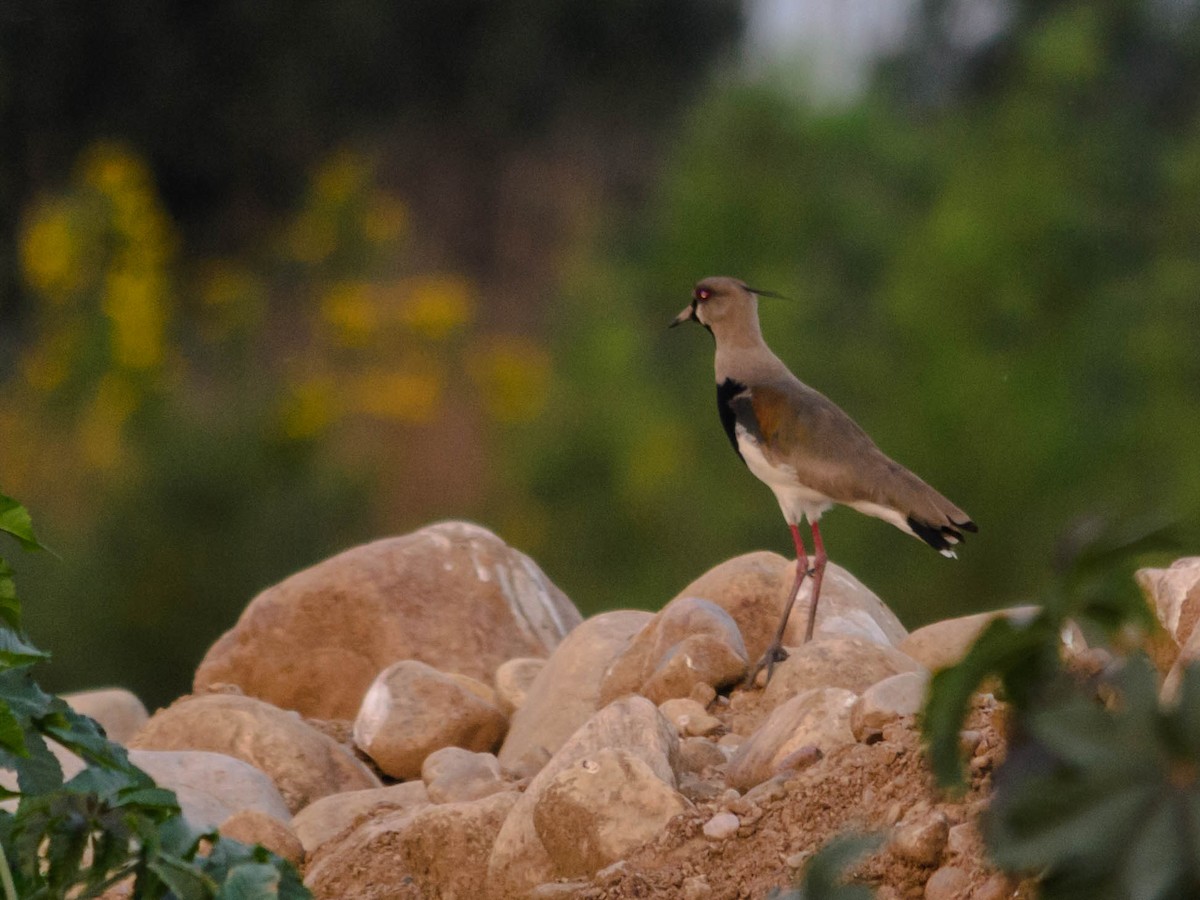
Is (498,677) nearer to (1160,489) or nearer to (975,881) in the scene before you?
(975,881)

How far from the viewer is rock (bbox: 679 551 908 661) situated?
5.10 meters

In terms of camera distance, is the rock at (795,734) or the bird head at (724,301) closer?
the rock at (795,734)

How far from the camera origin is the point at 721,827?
3.20 metres

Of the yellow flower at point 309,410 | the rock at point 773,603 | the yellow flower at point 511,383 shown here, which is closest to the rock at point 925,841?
the rock at point 773,603

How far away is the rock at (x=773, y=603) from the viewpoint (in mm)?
5102

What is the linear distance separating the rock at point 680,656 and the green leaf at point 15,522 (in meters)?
2.47

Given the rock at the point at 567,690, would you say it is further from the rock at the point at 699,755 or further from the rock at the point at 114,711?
the rock at the point at 114,711

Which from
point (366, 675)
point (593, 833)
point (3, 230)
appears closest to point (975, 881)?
point (593, 833)

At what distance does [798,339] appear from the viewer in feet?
71.8

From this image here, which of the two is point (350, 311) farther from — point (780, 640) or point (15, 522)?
point (15, 522)

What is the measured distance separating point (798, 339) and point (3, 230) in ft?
41.0

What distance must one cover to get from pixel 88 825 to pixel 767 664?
Result: 278cm

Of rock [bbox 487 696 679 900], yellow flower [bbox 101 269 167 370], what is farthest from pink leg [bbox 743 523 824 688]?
yellow flower [bbox 101 269 167 370]

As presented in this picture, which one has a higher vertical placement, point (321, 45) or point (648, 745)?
point (321, 45)
